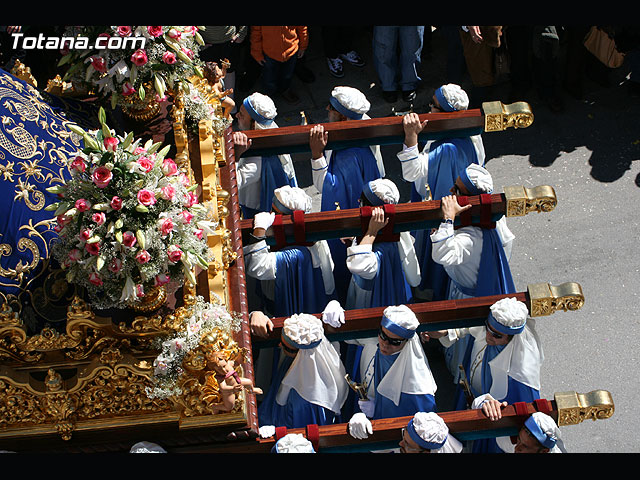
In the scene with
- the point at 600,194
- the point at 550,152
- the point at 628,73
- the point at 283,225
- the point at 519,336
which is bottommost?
the point at 519,336

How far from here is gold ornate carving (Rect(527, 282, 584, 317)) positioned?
6406 mm

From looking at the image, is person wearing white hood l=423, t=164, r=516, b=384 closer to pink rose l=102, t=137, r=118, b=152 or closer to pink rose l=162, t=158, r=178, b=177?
pink rose l=162, t=158, r=178, b=177

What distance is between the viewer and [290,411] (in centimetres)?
673

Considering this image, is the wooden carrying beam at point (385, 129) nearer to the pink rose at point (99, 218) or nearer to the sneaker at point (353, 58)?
the pink rose at point (99, 218)

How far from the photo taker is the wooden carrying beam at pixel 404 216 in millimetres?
6926

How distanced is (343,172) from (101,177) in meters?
3.23

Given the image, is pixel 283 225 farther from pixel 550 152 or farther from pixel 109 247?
pixel 550 152

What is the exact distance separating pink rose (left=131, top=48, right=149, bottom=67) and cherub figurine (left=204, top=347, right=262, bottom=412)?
233 centimetres

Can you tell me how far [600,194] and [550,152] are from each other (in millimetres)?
789

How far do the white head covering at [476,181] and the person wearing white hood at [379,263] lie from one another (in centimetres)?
59

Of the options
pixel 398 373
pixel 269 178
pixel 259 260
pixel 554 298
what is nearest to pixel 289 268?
pixel 259 260

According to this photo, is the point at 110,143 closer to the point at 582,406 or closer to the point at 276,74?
the point at 582,406

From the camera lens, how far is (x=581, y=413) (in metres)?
6.05

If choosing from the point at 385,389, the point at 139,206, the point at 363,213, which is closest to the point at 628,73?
the point at 363,213
